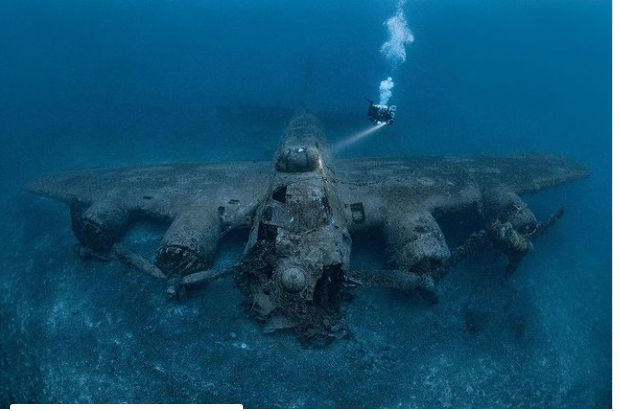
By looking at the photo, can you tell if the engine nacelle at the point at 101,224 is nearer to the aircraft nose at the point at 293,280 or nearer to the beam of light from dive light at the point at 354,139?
the aircraft nose at the point at 293,280

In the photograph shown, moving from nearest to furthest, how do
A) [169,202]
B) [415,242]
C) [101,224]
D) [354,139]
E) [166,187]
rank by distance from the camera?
[415,242] < [101,224] < [169,202] < [166,187] < [354,139]

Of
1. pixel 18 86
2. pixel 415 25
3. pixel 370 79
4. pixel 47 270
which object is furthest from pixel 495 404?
pixel 415 25

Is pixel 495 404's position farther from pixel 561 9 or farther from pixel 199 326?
pixel 561 9

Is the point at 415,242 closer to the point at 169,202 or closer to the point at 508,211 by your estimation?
the point at 508,211

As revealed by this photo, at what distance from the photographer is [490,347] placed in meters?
10.5

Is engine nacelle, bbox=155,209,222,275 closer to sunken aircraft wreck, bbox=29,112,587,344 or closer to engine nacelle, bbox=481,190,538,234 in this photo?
sunken aircraft wreck, bbox=29,112,587,344

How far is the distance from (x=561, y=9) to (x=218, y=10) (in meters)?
97.9

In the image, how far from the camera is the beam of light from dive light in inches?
1005

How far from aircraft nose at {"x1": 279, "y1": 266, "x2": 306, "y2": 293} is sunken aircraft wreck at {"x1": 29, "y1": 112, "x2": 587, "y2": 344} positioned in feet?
0.08

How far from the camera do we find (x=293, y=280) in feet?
26.0

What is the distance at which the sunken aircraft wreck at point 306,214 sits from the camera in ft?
27.9

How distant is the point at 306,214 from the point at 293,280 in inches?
83.7

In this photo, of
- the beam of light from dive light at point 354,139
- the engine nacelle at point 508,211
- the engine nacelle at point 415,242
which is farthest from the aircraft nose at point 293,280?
the beam of light from dive light at point 354,139

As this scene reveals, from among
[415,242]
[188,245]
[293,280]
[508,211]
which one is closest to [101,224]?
[188,245]
